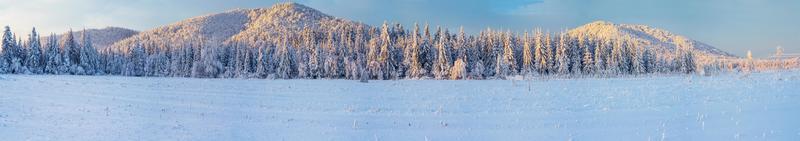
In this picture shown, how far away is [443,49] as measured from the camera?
75.8m

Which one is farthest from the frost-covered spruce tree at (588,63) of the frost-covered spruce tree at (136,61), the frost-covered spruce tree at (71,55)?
the frost-covered spruce tree at (71,55)

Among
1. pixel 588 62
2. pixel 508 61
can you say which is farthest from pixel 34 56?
pixel 588 62

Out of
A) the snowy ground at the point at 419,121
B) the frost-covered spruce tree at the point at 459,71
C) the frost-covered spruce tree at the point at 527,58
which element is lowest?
the snowy ground at the point at 419,121

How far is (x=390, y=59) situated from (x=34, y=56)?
2121 inches

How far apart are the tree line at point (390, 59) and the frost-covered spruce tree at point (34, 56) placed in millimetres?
126

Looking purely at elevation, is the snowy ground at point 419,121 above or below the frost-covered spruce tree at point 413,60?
below

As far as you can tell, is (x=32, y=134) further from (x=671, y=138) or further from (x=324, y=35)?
(x=324, y=35)

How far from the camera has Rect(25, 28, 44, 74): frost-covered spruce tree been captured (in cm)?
8496

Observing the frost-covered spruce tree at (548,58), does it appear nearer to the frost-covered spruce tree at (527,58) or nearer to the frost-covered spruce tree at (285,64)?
the frost-covered spruce tree at (527,58)

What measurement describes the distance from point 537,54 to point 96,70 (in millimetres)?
68648

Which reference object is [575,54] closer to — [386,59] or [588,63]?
[588,63]

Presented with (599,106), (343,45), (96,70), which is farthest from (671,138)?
(96,70)

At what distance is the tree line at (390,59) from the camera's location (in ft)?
251

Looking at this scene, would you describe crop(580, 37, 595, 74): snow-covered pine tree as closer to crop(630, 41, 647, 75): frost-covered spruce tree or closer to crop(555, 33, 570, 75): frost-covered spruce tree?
crop(555, 33, 570, 75): frost-covered spruce tree
